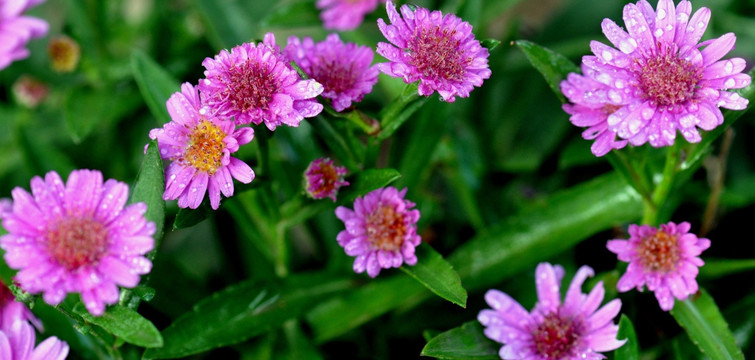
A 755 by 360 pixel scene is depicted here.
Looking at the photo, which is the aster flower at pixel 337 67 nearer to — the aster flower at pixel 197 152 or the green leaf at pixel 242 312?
the aster flower at pixel 197 152

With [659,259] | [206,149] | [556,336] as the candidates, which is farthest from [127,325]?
[659,259]

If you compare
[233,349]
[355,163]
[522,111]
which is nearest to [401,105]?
[355,163]

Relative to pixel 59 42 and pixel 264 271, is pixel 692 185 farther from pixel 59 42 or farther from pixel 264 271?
pixel 59 42

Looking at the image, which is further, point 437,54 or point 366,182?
point 366,182

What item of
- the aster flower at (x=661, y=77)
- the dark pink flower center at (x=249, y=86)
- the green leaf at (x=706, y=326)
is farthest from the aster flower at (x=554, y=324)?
the dark pink flower center at (x=249, y=86)

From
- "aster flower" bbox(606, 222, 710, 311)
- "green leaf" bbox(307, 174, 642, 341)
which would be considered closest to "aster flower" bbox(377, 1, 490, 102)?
"aster flower" bbox(606, 222, 710, 311)

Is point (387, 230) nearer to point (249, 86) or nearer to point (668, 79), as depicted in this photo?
point (249, 86)
